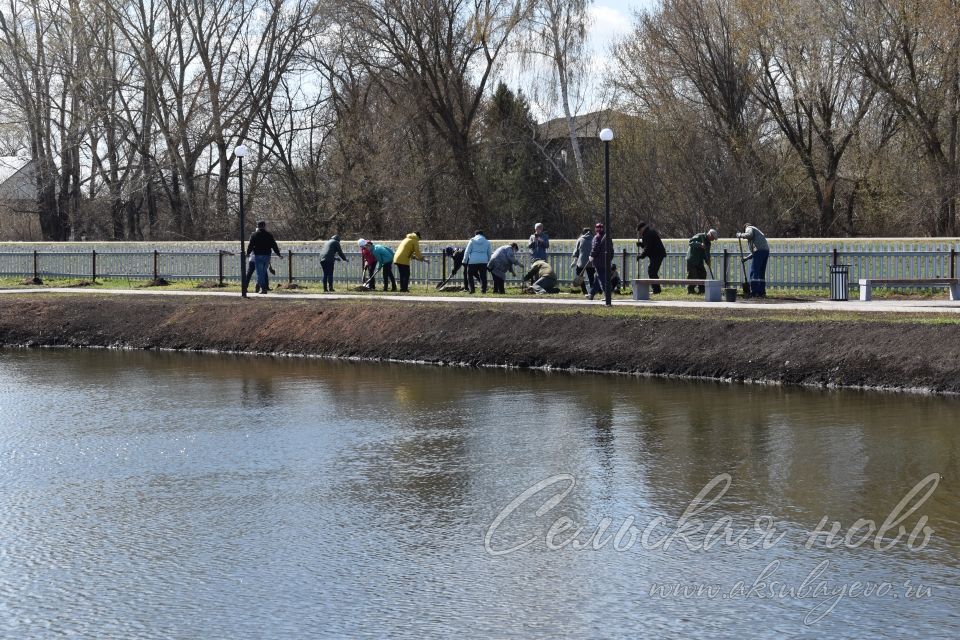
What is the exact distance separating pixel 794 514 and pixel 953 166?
3144cm

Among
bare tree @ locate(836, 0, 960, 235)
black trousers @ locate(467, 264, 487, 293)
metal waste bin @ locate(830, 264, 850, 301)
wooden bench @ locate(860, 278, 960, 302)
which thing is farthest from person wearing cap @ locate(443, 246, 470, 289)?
bare tree @ locate(836, 0, 960, 235)

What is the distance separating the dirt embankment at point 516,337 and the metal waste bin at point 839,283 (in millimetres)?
5455

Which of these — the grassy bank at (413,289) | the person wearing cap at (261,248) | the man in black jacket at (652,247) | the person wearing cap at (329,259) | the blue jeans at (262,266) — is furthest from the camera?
the person wearing cap at (329,259)

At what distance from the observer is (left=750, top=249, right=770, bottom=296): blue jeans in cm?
2734

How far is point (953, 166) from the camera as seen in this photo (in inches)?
1533

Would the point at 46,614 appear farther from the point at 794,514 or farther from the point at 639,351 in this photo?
the point at 639,351

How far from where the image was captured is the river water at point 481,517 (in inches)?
311

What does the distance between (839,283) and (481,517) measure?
17.6 m

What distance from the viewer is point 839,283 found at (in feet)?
86.2

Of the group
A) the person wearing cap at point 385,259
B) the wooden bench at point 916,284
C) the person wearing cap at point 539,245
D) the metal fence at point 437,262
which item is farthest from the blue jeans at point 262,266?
the wooden bench at point 916,284

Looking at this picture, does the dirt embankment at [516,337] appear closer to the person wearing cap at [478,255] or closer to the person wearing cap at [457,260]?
the person wearing cap at [478,255]

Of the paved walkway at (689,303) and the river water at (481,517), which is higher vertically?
the paved walkway at (689,303)

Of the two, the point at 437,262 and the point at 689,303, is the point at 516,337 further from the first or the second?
the point at 437,262

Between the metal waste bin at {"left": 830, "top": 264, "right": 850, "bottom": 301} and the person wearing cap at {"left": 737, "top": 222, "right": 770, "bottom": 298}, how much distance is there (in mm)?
1458
